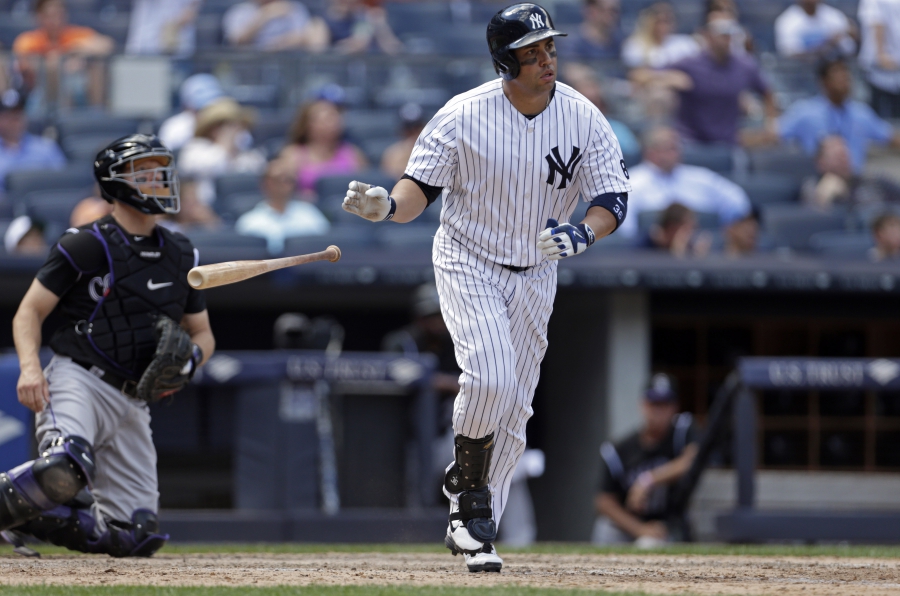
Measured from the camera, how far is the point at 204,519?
6695 mm

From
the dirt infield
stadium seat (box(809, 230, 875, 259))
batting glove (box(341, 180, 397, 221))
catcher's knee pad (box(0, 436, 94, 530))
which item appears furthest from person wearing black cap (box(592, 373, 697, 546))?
catcher's knee pad (box(0, 436, 94, 530))

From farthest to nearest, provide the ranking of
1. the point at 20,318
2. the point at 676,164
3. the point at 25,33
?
the point at 25,33, the point at 676,164, the point at 20,318

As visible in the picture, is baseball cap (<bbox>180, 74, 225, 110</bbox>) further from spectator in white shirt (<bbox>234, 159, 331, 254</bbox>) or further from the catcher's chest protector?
the catcher's chest protector

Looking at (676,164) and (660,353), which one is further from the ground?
(676,164)

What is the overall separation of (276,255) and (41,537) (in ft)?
10.4

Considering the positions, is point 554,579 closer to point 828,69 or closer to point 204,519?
point 204,519

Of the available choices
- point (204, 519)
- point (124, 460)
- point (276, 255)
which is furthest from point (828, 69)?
point (124, 460)

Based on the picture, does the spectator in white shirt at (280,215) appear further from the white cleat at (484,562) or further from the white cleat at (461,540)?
the white cleat at (484,562)

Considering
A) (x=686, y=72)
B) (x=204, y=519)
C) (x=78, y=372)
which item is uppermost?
(x=686, y=72)

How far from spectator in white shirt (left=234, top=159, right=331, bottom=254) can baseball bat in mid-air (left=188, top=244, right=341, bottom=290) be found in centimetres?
381

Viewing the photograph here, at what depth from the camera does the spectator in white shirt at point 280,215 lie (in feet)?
→ 26.5

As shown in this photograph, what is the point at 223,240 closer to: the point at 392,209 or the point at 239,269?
the point at 239,269

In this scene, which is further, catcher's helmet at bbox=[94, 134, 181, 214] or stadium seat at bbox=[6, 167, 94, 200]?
stadium seat at bbox=[6, 167, 94, 200]

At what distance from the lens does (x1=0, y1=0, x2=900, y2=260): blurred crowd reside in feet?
26.9
